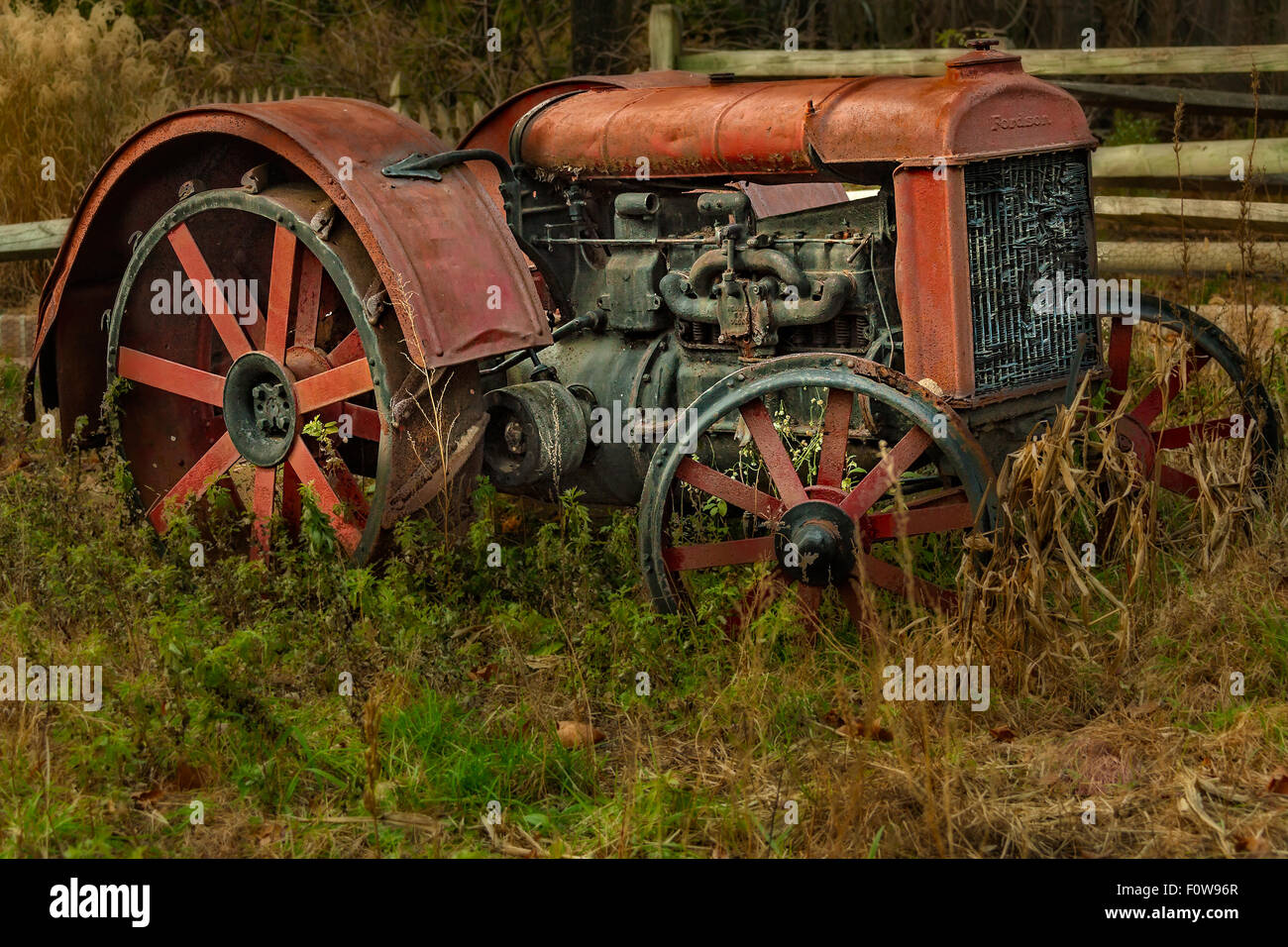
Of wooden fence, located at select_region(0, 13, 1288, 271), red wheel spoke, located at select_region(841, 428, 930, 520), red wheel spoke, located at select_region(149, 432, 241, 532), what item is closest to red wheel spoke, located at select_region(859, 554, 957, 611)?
red wheel spoke, located at select_region(841, 428, 930, 520)

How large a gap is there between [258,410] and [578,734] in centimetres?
151

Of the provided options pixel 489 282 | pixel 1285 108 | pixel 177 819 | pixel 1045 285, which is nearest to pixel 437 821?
pixel 177 819

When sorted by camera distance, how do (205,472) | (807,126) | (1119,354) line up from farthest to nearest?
1. (1119,354)
2. (205,472)
3. (807,126)

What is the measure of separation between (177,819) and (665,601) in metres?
1.37

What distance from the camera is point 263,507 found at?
4484mm

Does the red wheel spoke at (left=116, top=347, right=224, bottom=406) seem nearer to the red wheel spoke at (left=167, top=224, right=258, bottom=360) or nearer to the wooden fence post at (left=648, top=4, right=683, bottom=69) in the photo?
the red wheel spoke at (left=167, top=224, right=258, bottom=360)

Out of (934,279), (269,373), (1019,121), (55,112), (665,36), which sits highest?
(665,36)

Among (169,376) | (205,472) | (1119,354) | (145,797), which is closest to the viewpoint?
(145,797)

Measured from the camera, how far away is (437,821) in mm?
3311

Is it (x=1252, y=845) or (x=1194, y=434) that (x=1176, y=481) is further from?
(x=1252, y=845)

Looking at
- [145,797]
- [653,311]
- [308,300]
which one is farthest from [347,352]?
[145,797]

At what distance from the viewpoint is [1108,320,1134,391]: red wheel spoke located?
4789mm

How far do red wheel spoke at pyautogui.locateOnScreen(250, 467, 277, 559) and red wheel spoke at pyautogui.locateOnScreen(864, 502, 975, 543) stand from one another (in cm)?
173

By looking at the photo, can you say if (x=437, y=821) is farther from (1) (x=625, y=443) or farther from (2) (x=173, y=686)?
(1) (x=625, y=443)
